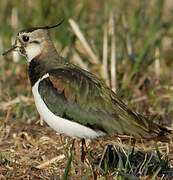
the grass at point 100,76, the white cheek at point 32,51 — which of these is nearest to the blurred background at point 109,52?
the grass at point 100,76

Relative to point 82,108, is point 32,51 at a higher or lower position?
higher

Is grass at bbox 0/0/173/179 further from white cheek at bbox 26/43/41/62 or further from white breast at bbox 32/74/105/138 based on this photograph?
white cheek at bbox 26/43/41/62

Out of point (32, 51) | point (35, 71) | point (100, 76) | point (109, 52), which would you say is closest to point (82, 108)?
point (35, 71)

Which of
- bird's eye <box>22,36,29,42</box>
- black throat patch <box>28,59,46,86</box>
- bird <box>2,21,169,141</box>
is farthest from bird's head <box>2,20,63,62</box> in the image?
bird <box>2,21,169,141</box>

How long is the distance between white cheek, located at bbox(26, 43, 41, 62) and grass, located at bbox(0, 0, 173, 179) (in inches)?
37.7

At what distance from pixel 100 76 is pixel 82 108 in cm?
252

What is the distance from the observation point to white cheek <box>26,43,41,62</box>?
517 cm

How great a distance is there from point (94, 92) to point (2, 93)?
100 inches

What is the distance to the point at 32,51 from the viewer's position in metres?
5.18

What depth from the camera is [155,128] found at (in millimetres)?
4430

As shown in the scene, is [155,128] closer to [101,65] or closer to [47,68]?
[47,68]

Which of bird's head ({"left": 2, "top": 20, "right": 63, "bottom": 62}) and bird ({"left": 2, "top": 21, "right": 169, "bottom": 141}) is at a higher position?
bird's head ({"left": 2, "top": 20, "right": 63, "bottom": 62})

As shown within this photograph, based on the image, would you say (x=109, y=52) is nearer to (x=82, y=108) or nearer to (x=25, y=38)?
(x=25, y=38)

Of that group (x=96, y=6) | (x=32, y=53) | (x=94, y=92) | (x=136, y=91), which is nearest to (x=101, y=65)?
(x=136, y=91)
